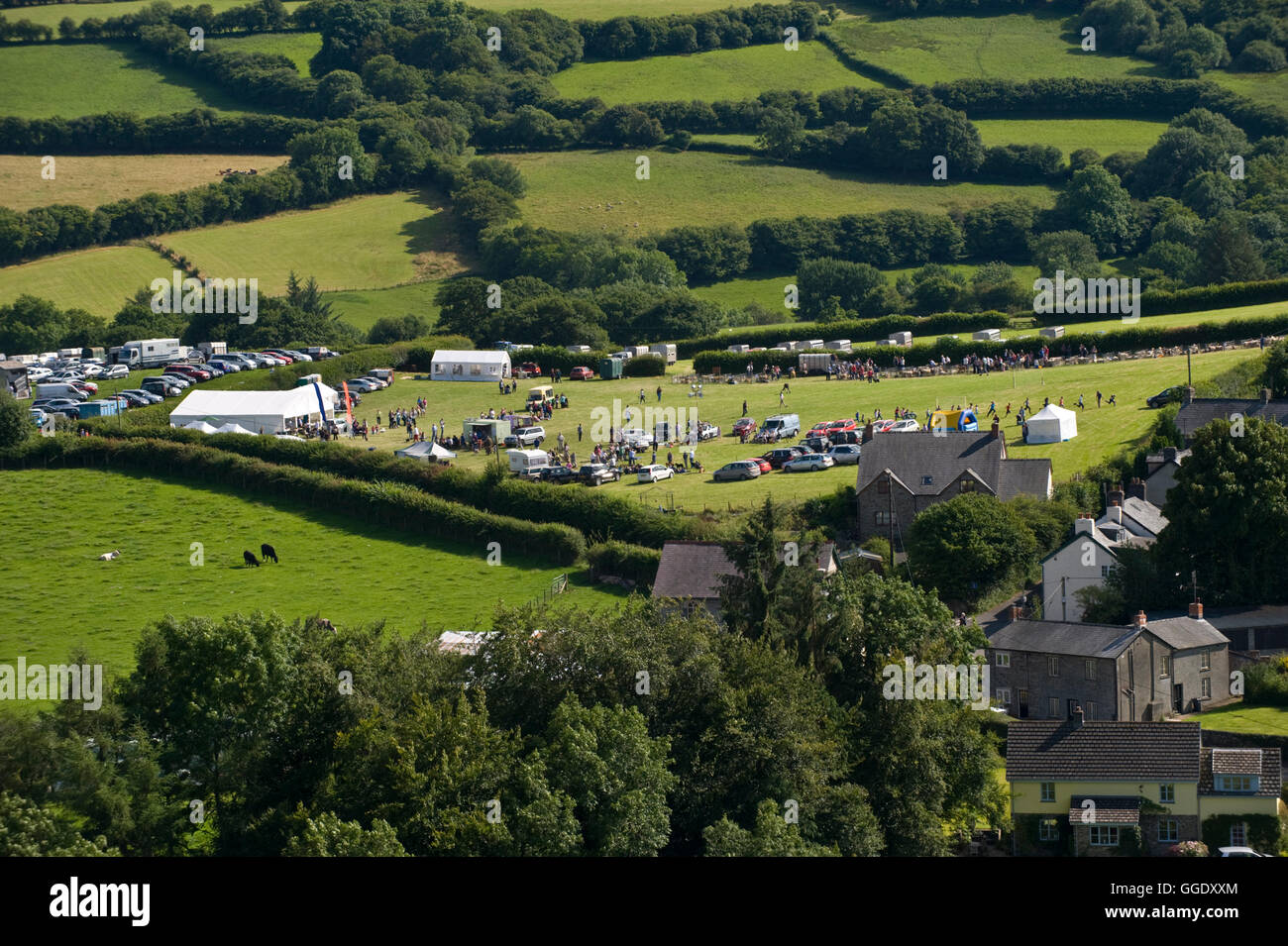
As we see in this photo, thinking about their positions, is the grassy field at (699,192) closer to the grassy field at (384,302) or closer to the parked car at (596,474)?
the grassy field at (384,302)

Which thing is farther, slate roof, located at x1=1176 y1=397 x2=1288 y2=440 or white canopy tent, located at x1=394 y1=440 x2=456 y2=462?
white canopy tent, located at x1=394 y1=440 x2=456 y2=462

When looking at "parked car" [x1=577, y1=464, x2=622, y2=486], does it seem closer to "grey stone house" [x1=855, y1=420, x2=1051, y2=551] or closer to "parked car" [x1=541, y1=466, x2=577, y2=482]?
"parked car" [x1=541, y1=466, x2=577, y2=482]

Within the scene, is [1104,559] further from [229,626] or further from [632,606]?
[229,626]

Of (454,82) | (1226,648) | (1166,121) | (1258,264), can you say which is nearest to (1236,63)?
(1166,121)

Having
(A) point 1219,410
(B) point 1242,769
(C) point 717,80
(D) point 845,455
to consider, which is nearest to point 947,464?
(D) point 845,455

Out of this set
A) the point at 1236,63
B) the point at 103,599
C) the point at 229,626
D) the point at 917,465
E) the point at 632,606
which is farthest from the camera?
the point at 1236,63

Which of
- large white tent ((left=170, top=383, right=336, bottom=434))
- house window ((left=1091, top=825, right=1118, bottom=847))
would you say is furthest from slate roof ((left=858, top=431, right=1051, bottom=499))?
large white tent ((left=170, top=383, right=336, bottom=434))

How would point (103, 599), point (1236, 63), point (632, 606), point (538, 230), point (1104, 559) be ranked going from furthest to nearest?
point (1236, 63)
point (538, 230)
point (103, 599)
point (1104, 559)
point (632, 606)
